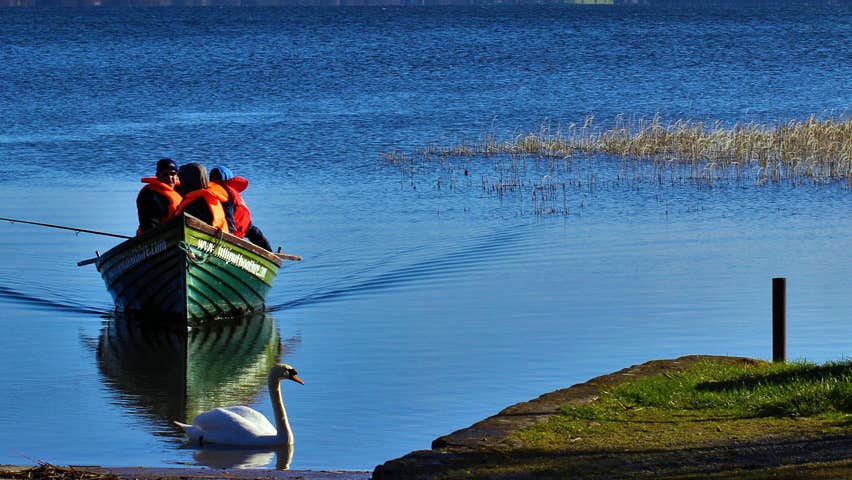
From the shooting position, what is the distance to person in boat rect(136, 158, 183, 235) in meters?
17.5

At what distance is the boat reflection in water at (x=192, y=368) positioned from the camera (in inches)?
496

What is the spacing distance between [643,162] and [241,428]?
21864 mm

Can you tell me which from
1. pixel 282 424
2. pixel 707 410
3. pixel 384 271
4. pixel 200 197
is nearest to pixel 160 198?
pixel 200 197

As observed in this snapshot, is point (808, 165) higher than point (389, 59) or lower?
lower

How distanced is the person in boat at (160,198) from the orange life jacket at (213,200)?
193 mm

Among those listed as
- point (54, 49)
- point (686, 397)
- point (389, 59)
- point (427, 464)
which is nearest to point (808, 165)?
point (686, 397)

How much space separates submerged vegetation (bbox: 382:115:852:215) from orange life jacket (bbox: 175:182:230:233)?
1025 centimetres

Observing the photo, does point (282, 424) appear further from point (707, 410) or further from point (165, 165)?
point (165, 165)

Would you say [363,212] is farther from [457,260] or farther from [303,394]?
[303,394]

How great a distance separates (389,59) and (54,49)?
22.9 metres

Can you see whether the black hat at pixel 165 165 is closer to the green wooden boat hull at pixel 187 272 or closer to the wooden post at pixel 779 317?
the green wooden boat hull at pixel 187 272

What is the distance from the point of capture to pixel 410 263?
22.1 meters

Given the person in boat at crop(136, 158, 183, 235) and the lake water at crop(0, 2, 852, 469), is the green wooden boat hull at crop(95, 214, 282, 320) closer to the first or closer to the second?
the person in boat at crop(136, 158, 183, 235)

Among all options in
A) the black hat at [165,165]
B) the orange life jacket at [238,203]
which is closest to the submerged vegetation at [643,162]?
the orange life jacket at [238,203]
